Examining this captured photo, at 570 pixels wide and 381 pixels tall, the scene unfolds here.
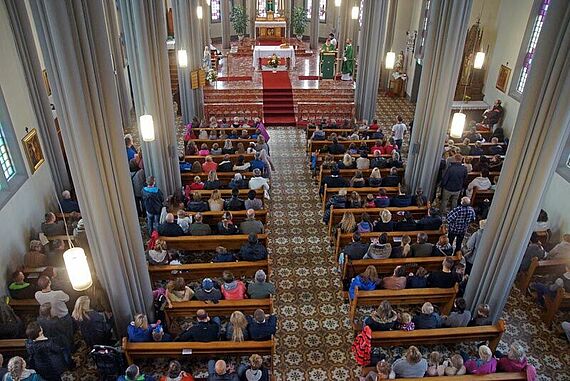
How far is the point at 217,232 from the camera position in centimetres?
1025

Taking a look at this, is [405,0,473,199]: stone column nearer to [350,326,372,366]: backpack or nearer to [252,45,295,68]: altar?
[350,326,372,366]: backpack

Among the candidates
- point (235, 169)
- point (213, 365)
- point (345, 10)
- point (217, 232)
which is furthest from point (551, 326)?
point (345, 10)

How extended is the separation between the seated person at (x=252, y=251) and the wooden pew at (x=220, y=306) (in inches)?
43.8

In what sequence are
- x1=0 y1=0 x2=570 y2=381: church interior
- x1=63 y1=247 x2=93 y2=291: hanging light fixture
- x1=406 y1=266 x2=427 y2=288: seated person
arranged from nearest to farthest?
x1=63 y1=247 x2=93 y2=291: hanging light fixture < x1=0 y1=0 x2=570 y2=381: church interior < x1=406 y1=266 x2=427 y2=288: seated person

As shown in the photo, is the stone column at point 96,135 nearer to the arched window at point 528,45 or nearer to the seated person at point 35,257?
the seated person at point 35,257

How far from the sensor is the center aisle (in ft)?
24.8

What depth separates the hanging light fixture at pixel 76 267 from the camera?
5730mm

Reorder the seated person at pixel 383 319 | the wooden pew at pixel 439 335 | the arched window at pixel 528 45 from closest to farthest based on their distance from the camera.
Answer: the wooden pew at pixel 439 335 < the seated person at pixel 383 319 < the arched window at pixel 528 45

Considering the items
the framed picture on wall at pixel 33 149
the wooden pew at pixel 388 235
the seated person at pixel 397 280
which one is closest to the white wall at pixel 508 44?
the wooden pew at pixel 388 235

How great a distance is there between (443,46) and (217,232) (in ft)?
22.1

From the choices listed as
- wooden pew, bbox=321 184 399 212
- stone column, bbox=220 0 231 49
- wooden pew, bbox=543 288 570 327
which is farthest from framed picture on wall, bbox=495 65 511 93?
stone column, bbox=220 0 231 49

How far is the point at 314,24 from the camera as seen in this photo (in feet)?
82.5

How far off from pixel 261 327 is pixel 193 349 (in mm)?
1074

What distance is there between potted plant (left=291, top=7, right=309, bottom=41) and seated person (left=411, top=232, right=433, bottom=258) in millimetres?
20251
